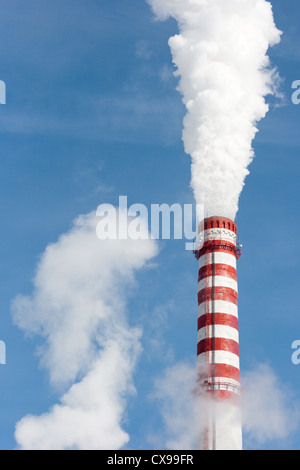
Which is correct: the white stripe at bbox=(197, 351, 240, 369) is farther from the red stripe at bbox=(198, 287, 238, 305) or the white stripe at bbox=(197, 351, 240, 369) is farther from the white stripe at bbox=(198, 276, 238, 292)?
the white stripe at bbox=(198, 276, 238, 292)

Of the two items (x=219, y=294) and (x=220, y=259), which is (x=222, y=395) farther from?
(x=220, y=259)

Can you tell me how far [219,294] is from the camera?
154 ft

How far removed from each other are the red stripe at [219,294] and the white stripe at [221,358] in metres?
4.30

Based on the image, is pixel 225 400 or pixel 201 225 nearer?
Answer: pixel 225 400

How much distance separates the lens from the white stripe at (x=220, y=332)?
149 ft

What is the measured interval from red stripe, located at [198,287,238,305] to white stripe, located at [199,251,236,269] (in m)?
2.21

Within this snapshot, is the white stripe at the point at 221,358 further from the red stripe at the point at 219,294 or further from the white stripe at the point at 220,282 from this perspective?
the white stripe at the point at 220,282

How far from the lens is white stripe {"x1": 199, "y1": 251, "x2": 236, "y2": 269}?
48.1 m

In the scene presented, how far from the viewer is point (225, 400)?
43312 millimetres
